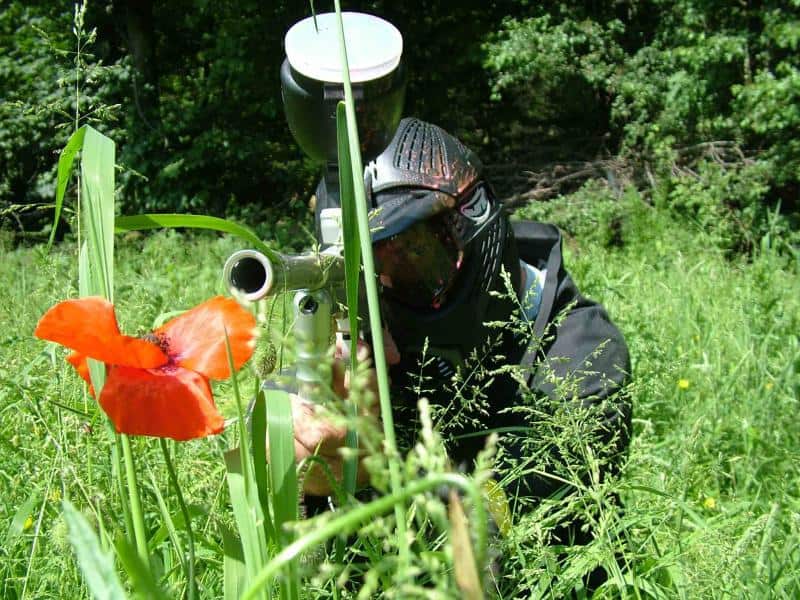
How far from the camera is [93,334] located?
574 mm

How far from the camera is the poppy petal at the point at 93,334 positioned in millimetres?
565

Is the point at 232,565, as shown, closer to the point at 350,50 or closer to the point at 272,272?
the point at 272,272

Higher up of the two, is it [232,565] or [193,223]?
[193,223]

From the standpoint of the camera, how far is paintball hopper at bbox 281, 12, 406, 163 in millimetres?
953

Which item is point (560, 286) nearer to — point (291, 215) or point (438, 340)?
point (438, 340)

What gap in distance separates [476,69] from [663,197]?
287cm

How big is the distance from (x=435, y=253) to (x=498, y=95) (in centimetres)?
653

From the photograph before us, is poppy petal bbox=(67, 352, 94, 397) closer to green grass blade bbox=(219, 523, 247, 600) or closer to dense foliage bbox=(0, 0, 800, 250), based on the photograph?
green grass blade bbox=(219, 523, 247, 600)

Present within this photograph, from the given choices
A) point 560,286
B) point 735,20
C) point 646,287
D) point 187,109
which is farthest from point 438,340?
point 187,109

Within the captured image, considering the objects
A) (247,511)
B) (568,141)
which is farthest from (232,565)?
(568,141)

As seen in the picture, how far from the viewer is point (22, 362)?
1.40 metres

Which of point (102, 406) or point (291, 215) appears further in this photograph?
point (291, 215)

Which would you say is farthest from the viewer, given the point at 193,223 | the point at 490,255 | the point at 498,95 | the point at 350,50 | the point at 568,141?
→ the point at 568,141

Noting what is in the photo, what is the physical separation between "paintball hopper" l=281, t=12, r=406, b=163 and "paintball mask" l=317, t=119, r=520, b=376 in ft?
1.55
